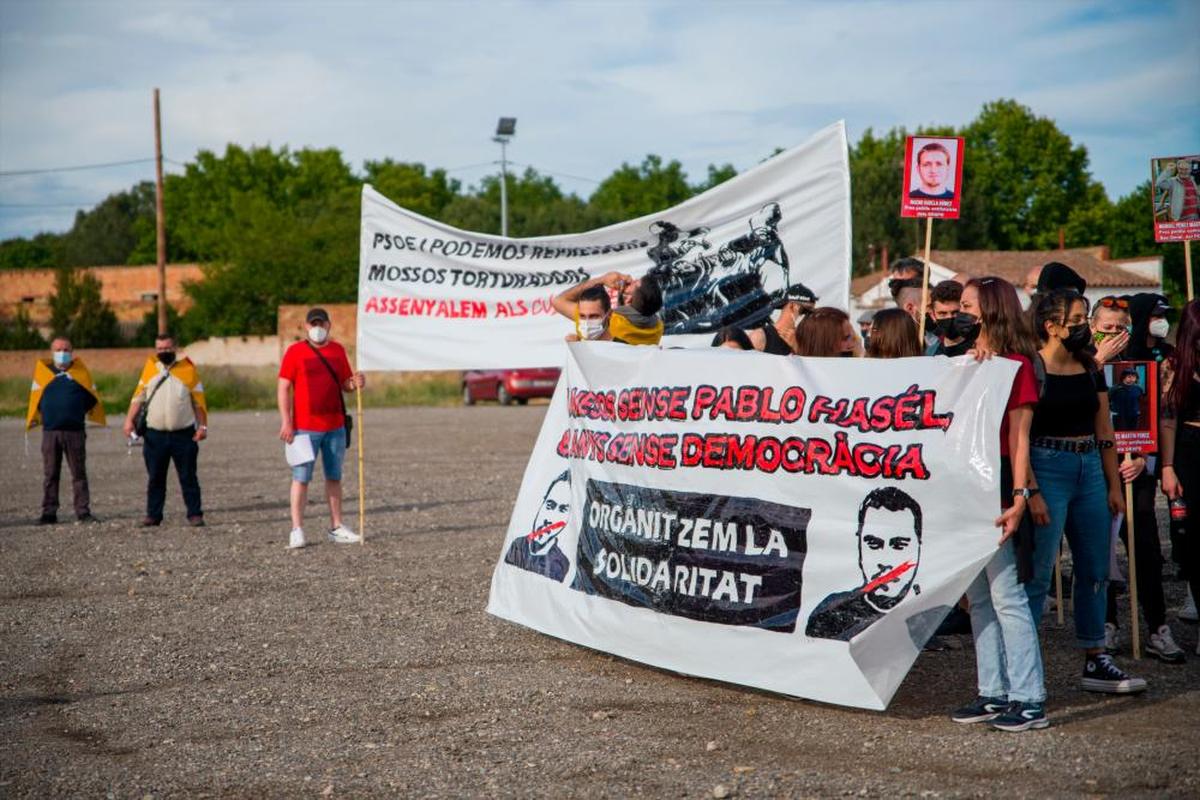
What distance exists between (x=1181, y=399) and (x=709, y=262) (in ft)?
11.7

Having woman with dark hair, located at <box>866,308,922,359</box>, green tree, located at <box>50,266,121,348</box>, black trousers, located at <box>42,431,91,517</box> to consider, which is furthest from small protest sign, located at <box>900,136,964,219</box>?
green tree, located at <box>50,266,121,348</box>

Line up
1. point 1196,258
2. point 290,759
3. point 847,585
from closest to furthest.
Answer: point 290,759 < point 847,585 < point 1196,258

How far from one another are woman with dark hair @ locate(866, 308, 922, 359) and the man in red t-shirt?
6044 millimetres

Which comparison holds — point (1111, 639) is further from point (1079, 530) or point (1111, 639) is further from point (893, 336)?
point (893, 336)

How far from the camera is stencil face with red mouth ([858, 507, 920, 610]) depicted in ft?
18.6

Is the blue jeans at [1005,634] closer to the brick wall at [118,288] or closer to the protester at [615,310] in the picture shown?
the protester at [615,310]

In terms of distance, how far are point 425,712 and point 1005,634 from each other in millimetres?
2729

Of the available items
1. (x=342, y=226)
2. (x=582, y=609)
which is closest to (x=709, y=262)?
(x=582, y=609)

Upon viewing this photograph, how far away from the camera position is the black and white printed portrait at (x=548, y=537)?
24.1ft

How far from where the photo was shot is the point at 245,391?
4091 cm

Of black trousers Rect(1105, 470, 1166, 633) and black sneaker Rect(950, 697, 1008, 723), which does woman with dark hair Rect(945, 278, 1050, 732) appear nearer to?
black sneaker Rect(950, 697, 1008, 723)

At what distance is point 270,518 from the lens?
1377 cm

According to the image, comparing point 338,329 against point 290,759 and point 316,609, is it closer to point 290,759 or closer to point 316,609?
point 316,609

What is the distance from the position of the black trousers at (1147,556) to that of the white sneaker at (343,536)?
6957 mm
